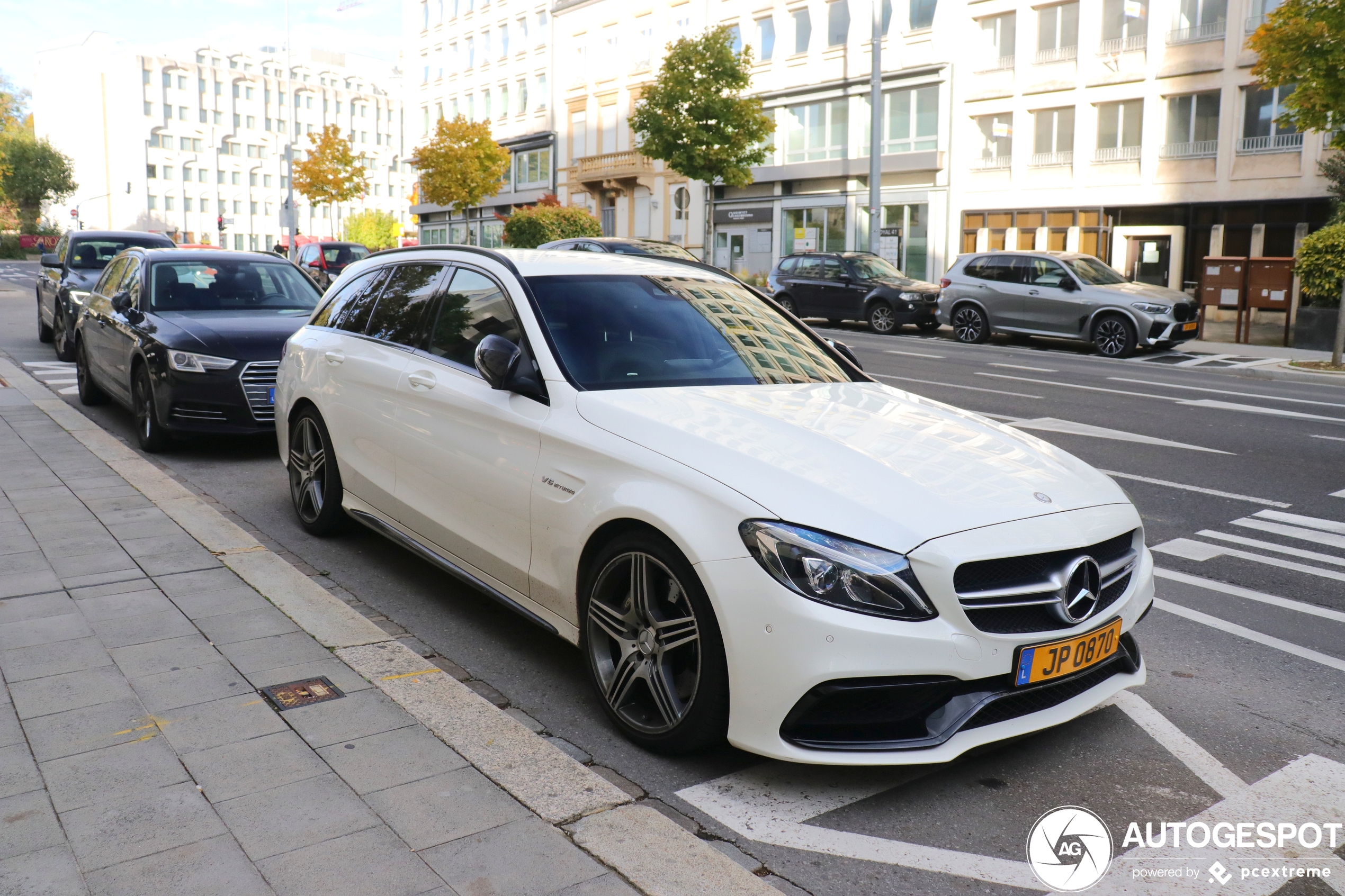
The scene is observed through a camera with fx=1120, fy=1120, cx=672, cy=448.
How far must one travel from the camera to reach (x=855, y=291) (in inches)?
987

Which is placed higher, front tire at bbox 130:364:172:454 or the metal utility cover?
front tire at bbox 130:364:172:454

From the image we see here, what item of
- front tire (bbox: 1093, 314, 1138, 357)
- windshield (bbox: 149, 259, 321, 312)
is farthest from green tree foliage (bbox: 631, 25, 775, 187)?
windshield (bbox: 149, 259, 321, 312)

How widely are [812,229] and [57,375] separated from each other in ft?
98.7

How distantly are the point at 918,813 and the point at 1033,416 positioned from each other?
9.05 m

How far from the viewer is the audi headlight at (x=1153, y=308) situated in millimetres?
20172

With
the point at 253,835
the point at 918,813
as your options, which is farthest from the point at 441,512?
the point at 918,813

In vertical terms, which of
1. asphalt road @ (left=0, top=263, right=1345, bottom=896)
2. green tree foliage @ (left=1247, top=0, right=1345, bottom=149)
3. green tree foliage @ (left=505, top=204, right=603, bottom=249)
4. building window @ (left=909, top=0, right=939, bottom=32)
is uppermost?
building window @ (left=909, top=0, right=939, bottom=32)

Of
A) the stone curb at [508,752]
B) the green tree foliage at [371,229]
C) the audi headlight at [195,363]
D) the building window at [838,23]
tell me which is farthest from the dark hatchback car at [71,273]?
the green tree foliage at [371,229]

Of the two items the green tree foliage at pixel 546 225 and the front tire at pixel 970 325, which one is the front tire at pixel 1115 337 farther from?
the green tree foliage at pixel 546 225

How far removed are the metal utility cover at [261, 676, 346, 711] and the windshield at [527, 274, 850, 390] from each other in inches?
56.6

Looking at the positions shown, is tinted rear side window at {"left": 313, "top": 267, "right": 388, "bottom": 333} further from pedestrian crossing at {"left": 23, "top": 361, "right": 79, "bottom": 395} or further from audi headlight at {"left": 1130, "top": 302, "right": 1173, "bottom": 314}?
audi headlight at {"left": 1130, "top": 302, "right": 1173, "bottom": 314}

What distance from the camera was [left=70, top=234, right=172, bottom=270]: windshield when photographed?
53.2 ft

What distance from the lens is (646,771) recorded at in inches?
141

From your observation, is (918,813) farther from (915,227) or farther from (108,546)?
(915,227)
